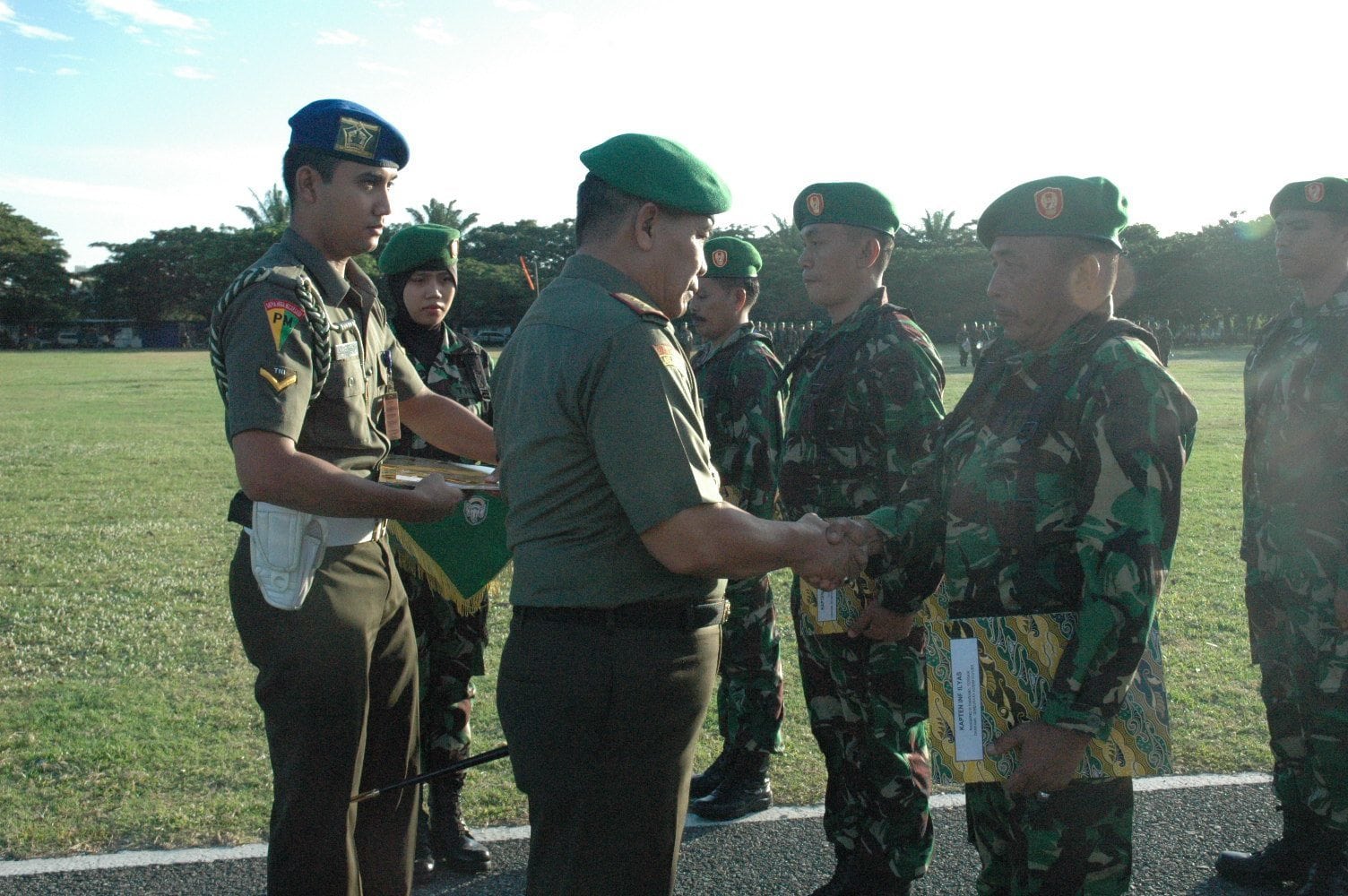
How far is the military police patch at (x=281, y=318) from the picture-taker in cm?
265

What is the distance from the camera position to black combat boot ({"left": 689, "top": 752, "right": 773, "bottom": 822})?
4.37 metres

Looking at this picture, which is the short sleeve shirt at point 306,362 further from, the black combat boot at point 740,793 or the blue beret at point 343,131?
the black combat boot at point 740,793

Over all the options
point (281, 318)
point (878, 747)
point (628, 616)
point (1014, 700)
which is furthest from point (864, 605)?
point (281, 318)

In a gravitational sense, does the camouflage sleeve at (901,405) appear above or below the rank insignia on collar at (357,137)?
below

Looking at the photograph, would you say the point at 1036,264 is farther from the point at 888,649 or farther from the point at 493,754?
the point at 493,754

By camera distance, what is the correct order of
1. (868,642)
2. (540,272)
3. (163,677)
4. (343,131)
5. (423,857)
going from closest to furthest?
(343,131), (868,642), (423,857), (163,677), (540,272)

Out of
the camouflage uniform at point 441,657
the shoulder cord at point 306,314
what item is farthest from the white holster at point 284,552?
the camouflage uniform at point 441,657

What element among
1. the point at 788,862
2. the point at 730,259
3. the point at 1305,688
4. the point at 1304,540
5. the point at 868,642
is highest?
the point at 730,259

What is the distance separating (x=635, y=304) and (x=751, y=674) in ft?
9.51

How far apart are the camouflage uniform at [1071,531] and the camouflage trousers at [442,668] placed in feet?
7.26

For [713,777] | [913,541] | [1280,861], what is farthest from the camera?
[713,777]

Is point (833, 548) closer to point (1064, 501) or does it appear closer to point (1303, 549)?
point (1064, 501)

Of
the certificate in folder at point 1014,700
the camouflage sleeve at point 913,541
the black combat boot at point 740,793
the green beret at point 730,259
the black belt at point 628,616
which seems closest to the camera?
the black belt at point 628,616

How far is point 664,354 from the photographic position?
2.18 meters
